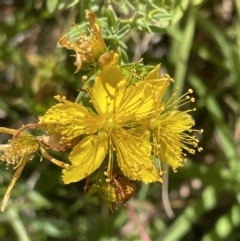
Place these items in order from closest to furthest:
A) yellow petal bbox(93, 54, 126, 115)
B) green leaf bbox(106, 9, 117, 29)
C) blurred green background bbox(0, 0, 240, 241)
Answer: yellow petal bbox(93, 54, 126, 115)
green leaf bbox(106, 9, 117, 29)
blurred green background bbox(0, 0, 240, 241)

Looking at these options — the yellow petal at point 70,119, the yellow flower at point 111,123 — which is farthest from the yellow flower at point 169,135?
the yellow petal at point 70,119

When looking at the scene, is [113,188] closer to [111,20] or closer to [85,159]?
[85,159]

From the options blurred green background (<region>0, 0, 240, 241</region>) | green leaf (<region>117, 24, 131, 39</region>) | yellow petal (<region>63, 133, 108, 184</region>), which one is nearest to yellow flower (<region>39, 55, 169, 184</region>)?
yellow petal (<region>63, 133, 108, 184</region>)

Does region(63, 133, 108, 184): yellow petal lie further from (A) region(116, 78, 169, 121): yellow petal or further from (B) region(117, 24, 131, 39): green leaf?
(B) region(117, 24, 131, 39): green leaf

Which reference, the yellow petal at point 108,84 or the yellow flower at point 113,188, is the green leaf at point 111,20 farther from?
the yellow flower at point 113,188

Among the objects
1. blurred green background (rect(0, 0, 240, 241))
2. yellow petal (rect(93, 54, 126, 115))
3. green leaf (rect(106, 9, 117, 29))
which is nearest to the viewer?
yellow petal (rect(93, 54, 126, 115))

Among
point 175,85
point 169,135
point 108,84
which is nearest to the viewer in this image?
point 108,84

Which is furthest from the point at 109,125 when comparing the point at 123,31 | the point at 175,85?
the point at 175,85
